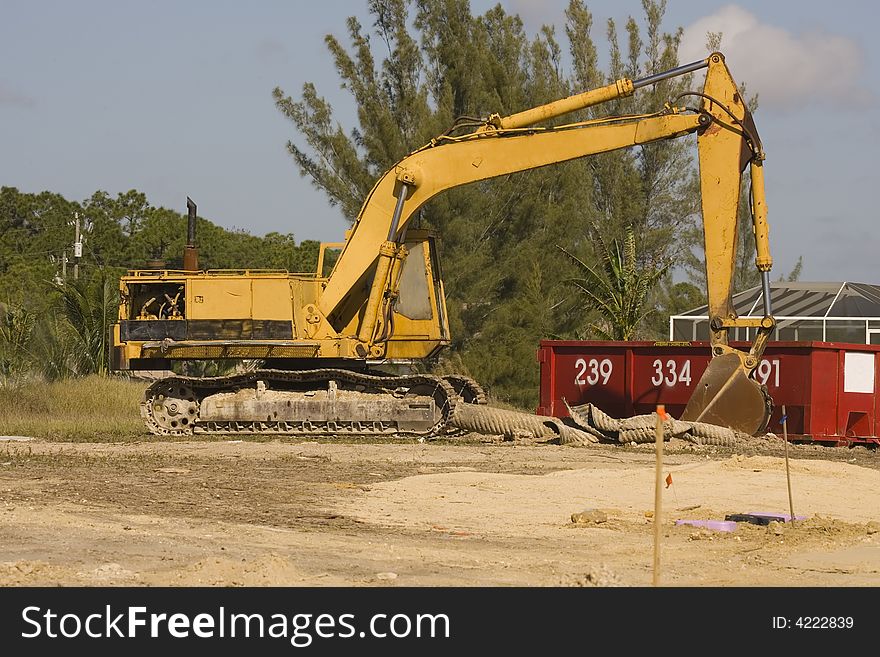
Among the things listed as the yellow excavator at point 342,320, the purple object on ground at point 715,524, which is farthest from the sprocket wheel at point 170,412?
the purple object on ground at point 715,524

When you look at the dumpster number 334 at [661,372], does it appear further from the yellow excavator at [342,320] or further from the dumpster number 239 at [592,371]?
the yellow excavator at [342,320]

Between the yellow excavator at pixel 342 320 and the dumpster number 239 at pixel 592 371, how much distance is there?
2.58 meters

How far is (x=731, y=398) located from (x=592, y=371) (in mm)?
5060

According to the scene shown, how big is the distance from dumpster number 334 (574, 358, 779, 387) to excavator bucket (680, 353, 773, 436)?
2.44m

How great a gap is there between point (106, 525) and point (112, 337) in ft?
38.8

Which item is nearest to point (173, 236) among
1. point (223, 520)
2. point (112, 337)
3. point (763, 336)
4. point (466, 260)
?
point (466, 260)

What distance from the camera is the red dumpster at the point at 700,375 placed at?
22.5 metres

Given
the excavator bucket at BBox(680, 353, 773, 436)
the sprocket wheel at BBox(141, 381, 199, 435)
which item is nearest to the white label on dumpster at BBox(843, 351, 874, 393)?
the excavator bucket at BBox(680, 353, 773, 436)

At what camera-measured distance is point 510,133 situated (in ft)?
72.9

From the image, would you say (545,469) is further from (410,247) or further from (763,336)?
(410,247)

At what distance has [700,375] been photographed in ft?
76.7

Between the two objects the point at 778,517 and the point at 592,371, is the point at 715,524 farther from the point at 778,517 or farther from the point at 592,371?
the point at 592,371

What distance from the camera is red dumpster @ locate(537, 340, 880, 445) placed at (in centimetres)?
2250

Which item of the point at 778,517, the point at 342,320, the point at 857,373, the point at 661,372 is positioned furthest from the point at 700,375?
the point at 778,517
